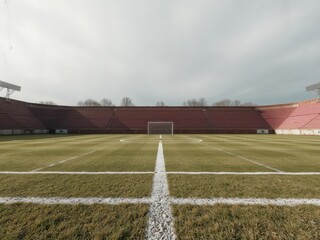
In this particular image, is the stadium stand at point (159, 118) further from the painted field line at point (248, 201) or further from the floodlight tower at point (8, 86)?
the painted field line at point (248, 201)

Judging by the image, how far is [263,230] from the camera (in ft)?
11.6

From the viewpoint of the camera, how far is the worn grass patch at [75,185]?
5.29m

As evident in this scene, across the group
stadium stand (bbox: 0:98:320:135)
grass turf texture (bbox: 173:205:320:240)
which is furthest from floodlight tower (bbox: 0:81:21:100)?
grass turf texture (bbox: 173:205:320:240)

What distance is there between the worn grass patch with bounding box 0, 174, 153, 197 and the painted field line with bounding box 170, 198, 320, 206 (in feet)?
3.83

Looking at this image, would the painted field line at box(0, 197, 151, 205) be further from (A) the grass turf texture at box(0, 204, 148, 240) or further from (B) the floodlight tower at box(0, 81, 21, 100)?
(B) the floodlight tower at box(0, 81, 21, 100)

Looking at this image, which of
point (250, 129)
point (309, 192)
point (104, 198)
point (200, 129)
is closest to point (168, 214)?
point (104, 198)

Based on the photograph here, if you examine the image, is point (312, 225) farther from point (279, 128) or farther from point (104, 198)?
point (279, 128)

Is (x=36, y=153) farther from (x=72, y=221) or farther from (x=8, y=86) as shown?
(x=8, y=86)

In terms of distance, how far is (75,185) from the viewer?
5.98 meters

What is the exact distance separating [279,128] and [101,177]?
2367 inches

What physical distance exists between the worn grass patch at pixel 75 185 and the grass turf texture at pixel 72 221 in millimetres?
830

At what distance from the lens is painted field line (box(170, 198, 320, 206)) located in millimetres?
4641

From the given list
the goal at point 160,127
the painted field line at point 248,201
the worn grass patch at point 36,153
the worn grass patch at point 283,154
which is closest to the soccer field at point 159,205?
the painted field line at point 248,201

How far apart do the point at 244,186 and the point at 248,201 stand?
1.21 meters
